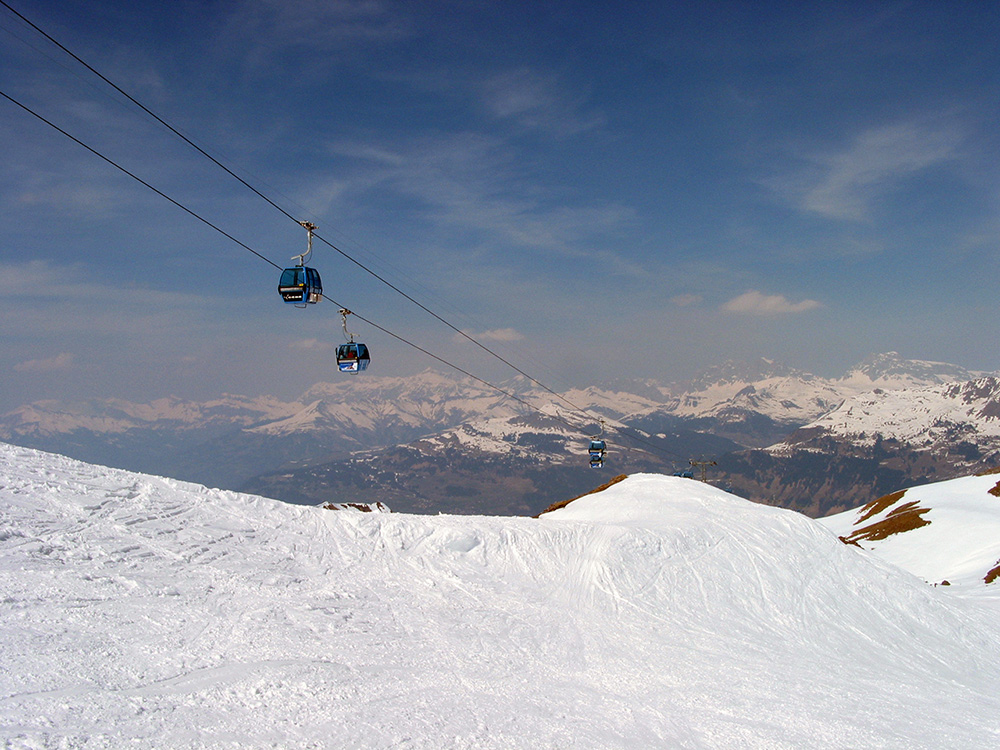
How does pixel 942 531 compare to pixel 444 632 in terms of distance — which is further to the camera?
pixel 942 531

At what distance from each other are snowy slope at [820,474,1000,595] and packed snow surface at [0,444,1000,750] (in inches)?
1230

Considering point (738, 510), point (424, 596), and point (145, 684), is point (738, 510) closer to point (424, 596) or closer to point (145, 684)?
point (424, 596)

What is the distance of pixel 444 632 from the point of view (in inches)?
704

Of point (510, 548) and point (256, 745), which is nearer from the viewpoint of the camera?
point (256, 745)

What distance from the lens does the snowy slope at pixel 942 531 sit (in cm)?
5689

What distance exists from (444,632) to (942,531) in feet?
252

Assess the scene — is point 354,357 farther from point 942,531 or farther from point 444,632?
point 942,531

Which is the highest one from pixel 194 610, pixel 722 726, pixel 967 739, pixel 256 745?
pixel 194 610

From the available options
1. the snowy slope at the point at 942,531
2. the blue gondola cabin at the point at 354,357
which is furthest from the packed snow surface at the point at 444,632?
the snowy slope at the point at 942,531

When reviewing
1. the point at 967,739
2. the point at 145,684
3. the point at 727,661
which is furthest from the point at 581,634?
the point at 145,684

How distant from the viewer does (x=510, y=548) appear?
25781mm

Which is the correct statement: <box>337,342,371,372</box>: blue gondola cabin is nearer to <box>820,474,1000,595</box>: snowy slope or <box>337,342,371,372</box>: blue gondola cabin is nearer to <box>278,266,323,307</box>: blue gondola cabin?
<box>278,266,323,307</box>: blue gondola cabin

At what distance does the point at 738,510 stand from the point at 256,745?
28522 mm

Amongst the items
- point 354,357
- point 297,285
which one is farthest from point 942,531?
point 297,285
